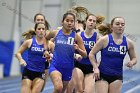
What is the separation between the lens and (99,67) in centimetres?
634

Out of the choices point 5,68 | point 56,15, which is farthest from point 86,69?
point 56,15

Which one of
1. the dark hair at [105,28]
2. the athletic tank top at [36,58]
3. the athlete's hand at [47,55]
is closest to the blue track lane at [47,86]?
the dark hair at [105,28]

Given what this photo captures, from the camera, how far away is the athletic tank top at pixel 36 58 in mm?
7098

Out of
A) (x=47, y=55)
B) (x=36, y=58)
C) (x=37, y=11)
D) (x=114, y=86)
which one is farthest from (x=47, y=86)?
(x=114, y=86)

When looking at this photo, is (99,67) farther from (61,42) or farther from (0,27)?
(0,27)

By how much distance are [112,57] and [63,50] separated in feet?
3.03

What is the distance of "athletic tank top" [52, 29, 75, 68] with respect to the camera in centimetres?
651

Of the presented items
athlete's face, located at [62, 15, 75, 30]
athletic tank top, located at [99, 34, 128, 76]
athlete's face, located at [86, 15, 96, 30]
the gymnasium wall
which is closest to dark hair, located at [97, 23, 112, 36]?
athlete's face, located at [86, 15, 96, 30]

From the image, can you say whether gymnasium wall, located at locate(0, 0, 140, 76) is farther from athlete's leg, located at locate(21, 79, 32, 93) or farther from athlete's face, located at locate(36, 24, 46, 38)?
athlete's leg, located at locate(21, 79, 32, 93)

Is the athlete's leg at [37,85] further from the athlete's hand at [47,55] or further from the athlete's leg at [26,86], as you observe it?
the athlete's hand at [47,55]

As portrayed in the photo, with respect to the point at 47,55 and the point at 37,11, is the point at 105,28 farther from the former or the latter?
the point at 37,11

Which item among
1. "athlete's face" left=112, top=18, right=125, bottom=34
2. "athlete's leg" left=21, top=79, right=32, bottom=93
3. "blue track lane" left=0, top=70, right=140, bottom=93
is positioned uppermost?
Answer: "athlete's face" left=112, top=18, right=125, bottom=34

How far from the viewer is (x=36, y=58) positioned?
23.4ft

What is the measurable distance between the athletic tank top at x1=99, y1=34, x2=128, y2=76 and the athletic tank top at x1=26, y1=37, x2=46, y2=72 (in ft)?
4.61
